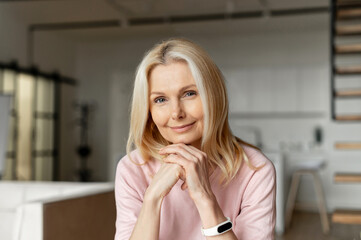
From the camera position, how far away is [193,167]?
1.38 metres

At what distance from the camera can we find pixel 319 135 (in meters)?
9.06

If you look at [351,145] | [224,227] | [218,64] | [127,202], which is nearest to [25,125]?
[218,64]

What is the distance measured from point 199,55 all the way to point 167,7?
23.1 ft

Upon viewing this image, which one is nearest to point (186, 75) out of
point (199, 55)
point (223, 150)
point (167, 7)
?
point (199, 55)

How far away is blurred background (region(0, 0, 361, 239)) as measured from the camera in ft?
27.2

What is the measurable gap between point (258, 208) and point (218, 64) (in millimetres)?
8555

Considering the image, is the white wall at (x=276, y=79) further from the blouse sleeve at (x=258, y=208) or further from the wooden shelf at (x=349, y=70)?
the blouse sleeve at (x=258, y=208)

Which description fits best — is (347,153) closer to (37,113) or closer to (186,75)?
(37,113)

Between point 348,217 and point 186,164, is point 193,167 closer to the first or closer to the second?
point 186,164

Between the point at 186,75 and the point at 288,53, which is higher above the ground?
the point at 288,53

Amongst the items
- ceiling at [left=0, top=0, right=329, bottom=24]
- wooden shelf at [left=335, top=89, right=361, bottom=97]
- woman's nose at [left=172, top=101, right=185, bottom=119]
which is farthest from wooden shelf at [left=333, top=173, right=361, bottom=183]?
ceiling at [left=0, top=0, right=329, bottom=24]

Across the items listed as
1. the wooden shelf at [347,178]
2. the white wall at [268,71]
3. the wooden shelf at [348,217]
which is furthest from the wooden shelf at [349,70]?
the white wall at [268,71]

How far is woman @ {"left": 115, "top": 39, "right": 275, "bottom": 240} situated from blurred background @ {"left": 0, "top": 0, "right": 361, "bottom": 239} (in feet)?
19.9

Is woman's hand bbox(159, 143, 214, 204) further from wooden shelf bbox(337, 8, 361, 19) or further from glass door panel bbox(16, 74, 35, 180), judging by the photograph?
glass door panel bbox(16, 74, 35, 180)
